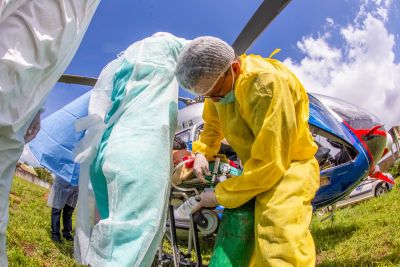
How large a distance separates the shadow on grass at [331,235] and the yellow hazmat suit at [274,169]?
3.27 m

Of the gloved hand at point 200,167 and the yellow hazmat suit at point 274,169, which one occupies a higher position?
the yellow hazmat suit at point 274,169

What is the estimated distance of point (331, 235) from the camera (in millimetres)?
5520

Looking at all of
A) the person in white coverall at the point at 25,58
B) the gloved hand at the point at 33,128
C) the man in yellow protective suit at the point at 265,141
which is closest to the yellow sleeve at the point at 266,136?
the man in yellow protective suit at the point at 265,141

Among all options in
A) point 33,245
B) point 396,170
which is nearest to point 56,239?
point 33,245

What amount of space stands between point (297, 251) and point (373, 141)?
3.14 m

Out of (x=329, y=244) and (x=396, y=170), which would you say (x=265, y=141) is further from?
(x=396, y=170)

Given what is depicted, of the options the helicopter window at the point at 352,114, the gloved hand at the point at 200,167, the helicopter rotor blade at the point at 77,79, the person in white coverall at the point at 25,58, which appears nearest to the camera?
the person in white coverall at the point at 25,58

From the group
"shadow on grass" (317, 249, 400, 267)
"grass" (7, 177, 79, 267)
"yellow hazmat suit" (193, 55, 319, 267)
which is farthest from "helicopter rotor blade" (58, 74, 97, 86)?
"yellow hazmat suit" (193, 55, 319, 267)

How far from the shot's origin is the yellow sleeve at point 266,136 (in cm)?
157

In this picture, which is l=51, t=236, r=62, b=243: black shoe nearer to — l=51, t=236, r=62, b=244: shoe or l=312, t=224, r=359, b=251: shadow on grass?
l=51, t=236, r=62, b=244: shoe

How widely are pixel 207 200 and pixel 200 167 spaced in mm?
274

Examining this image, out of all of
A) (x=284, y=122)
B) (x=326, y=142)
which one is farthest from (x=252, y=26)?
(x=284, y=122)

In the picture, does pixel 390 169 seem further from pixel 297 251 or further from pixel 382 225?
pixel 297 251

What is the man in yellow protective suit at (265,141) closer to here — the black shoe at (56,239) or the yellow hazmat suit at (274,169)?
the yellow hazmat suit at (274,169)
